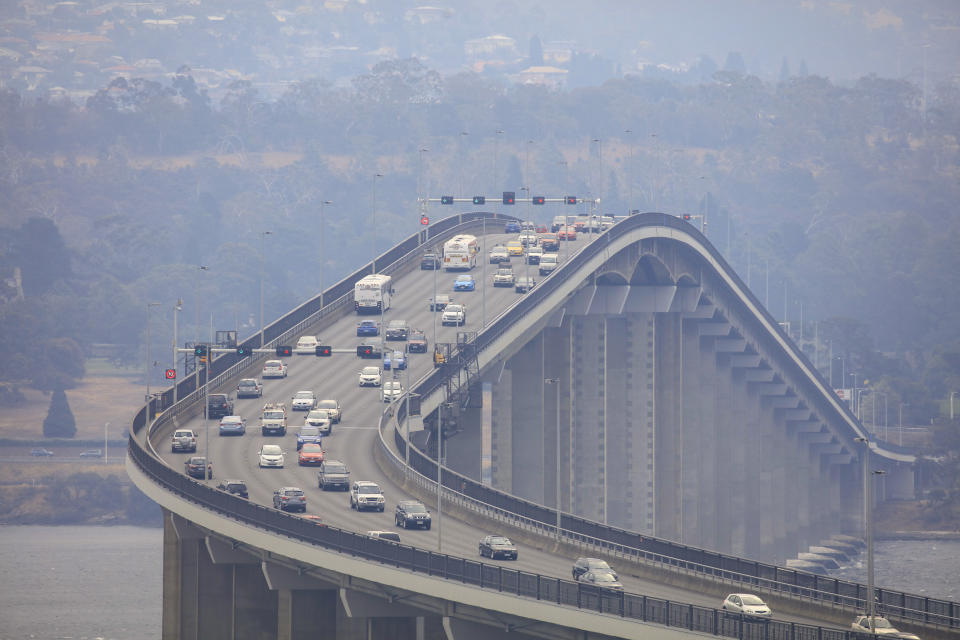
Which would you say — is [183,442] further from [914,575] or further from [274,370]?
[914,575]

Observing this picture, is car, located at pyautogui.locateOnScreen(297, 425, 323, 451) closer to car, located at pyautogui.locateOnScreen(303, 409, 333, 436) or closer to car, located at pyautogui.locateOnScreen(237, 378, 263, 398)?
car, located at pyautogui.locateOnScreen(303, 409, 333, 436)

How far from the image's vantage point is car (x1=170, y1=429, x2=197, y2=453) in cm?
10212

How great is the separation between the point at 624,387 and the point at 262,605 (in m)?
76.2

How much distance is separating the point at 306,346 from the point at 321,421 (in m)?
19.9

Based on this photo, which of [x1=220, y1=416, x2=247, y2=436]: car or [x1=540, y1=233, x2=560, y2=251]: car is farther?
[x1=540, y1=233, x2=560, y2=251]: car

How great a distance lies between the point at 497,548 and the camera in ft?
253

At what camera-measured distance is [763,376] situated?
189500 mm

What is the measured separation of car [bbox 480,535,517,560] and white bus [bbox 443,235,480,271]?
3033 inches

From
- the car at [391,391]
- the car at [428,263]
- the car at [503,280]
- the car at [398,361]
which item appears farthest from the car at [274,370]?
the car at [428,263]

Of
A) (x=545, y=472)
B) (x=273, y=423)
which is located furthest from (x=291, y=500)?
(x=545, y=472)

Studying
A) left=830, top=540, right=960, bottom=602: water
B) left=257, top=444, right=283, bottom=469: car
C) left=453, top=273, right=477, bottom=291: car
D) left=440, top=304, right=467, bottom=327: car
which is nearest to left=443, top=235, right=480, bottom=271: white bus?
left=453, top=273, right=477, bottom=291: car

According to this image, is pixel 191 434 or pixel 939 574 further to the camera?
pixel 939 574

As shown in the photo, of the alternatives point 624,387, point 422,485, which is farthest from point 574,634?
point 624,387

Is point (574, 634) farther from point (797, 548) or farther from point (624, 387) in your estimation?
point (797, 548)
